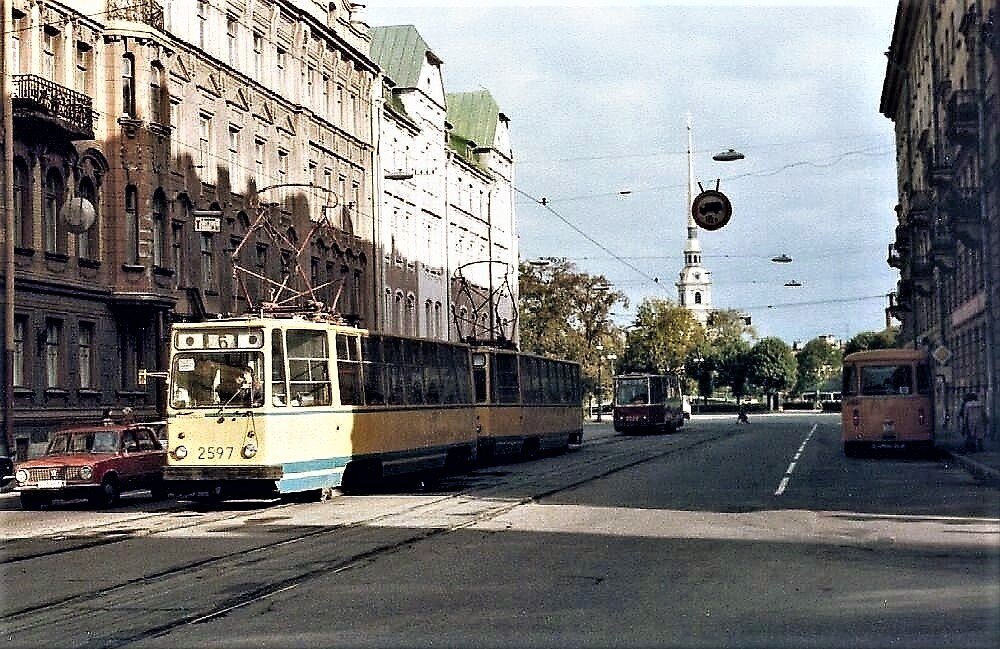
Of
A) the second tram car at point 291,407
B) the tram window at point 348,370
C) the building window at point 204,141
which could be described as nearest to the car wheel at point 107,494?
the second tram car at point 291,407

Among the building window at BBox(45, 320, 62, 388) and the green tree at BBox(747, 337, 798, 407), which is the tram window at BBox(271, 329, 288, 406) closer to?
the building window at BBox(45, 320, 62, 388)

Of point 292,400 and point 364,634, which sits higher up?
point 292,400

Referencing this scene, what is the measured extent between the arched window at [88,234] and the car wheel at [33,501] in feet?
47.0

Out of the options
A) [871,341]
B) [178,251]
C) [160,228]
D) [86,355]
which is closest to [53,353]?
[86,355]

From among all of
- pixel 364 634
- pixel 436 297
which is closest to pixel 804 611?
pixel 364 634

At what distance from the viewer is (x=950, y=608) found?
11.1m

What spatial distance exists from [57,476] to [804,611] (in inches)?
634

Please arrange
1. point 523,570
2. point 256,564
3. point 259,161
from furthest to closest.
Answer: point 259,161
point 256,564
point 523,570

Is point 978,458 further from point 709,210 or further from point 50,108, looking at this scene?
point 50,108

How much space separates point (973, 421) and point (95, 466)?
77.3 ft

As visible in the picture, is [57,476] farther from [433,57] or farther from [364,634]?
[433,57]

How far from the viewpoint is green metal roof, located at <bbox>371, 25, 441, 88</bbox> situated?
232ft

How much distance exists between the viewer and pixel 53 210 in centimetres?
3772

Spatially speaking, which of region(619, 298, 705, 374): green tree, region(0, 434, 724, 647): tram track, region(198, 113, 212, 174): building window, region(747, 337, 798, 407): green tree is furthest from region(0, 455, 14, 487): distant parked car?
region(747, 337, 798, 407): green tree
